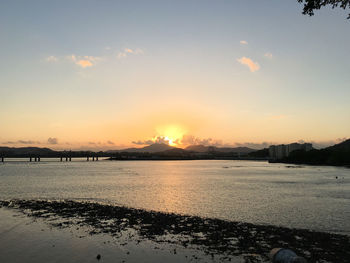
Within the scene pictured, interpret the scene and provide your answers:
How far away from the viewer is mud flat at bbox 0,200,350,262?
17.0 metres

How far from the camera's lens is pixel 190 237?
69.5 feet

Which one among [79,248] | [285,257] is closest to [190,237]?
[79,248]

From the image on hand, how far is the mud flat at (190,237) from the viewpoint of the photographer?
55.7 feet

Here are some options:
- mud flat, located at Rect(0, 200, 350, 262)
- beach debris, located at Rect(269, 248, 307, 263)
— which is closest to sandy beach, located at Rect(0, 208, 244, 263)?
mud flat, located at Rect(0, 200, 350, 262)

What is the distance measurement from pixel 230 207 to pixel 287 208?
6881 mm

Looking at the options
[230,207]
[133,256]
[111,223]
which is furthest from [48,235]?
[230,207]

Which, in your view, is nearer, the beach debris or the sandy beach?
the beach debris

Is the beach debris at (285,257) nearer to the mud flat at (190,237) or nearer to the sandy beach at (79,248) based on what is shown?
the mud flat at (190,237)

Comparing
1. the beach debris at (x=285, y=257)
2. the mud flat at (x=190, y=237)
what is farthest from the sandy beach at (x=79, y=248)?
A: the beach debris at (x=285, y=257)

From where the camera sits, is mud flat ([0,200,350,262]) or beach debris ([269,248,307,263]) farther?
mud flat ([0,200,350,262])

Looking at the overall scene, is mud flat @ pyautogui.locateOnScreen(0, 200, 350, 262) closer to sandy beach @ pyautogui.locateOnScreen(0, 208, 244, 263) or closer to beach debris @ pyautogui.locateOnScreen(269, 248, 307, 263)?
sandy beach @ pyautogui.locateOnScreen(0, 208, 244, 263)

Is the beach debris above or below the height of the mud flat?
above

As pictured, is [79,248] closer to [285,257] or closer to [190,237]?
[190,237]

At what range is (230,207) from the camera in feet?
120
